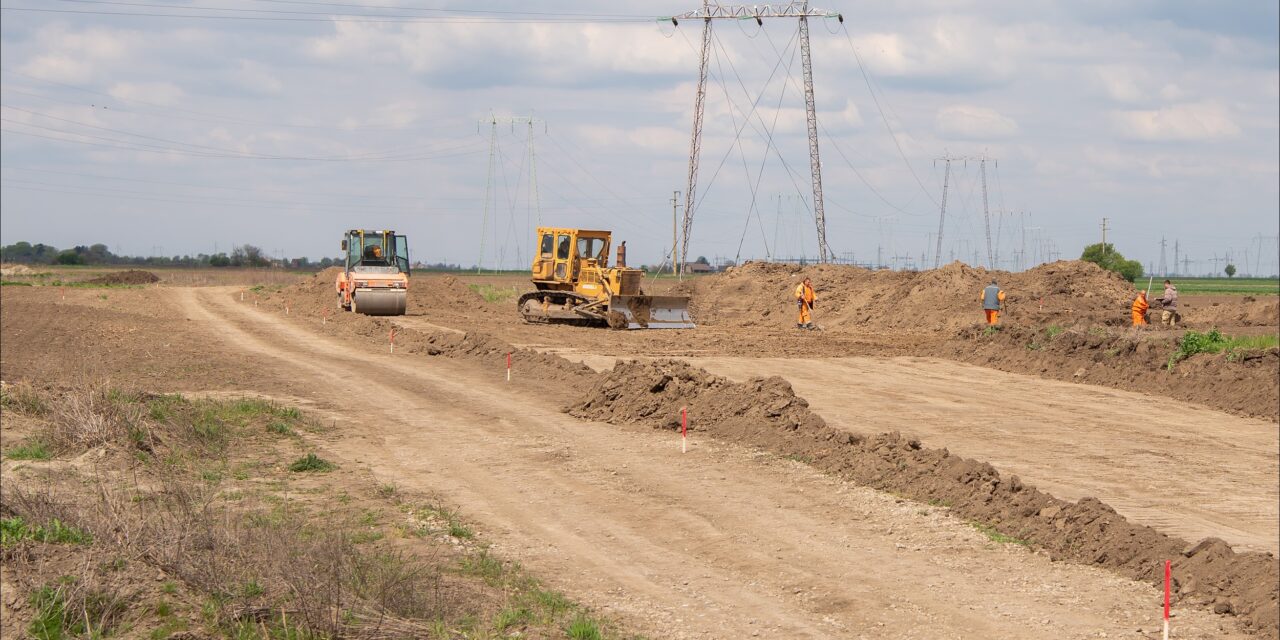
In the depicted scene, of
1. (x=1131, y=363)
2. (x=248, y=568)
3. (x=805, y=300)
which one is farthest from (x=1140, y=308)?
(x=248, y=568)

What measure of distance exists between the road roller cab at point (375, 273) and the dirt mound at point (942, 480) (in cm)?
2024

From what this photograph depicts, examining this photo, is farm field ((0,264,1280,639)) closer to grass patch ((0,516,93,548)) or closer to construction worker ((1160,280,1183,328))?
grass patch ((0,516,93,548))

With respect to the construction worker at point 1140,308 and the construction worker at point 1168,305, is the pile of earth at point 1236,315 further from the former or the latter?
the construction worker at point 1140,308

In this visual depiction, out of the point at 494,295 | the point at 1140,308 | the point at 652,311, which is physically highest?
the point at 1140,308

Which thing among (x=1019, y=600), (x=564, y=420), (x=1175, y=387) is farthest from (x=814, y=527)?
(x=1175, y=387)

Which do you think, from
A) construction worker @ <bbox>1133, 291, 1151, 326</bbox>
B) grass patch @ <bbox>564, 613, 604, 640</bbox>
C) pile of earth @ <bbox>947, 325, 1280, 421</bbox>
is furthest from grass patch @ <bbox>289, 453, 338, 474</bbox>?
construction worker @ <bbox>1133, 291, 1151, 326</bbox>

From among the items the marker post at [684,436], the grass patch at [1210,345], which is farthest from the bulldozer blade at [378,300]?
the marker post at [684,436]

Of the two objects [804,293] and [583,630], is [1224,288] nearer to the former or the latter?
[804,293]

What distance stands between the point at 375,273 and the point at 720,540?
94.4 ft

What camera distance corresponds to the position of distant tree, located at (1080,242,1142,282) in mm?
57569

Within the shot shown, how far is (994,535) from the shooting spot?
10.8 m

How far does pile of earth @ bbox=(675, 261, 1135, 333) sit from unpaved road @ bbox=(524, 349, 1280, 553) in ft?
41.6

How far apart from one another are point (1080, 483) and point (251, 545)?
30.9 feet

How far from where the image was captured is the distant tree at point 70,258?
406 ft
